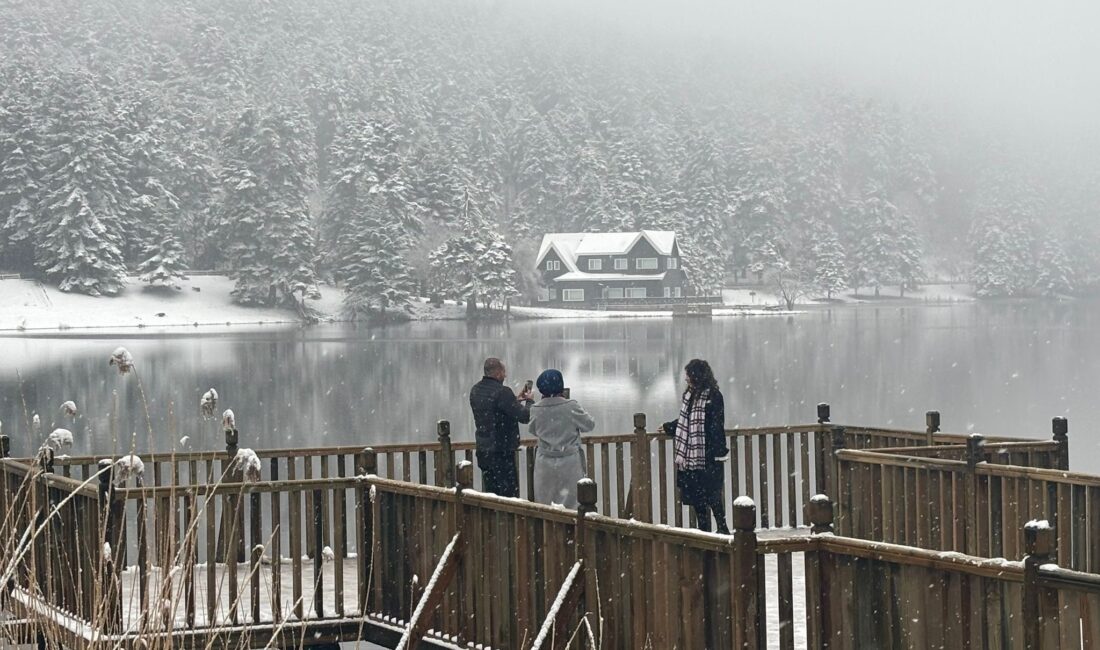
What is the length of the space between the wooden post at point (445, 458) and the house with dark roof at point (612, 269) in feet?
360

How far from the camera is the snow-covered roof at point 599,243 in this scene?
123 m

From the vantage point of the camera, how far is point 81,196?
302ft

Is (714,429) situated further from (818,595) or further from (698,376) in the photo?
(818,595)

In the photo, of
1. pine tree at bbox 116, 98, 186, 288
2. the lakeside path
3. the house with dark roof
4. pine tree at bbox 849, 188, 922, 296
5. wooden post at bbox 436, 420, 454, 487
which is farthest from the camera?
pine tree at bbox 849, 188, 922, 296

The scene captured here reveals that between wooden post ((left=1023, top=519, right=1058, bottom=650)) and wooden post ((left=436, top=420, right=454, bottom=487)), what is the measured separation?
6727mm

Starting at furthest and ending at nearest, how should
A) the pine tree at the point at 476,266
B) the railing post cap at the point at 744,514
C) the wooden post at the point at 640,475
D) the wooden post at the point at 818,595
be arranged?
the pine tree at the point at 476,266 → the wooden post at the point at 640,475 → the wooden post at the point at 818,595 → the railing post cap at the point at 744,514

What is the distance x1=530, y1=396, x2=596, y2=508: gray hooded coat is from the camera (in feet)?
33.5

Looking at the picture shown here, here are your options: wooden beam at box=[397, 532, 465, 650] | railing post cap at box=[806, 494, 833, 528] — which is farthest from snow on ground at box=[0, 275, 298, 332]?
railing post cap at box=[806, 494, 833, 528]

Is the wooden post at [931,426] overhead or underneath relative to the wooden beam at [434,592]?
overhead

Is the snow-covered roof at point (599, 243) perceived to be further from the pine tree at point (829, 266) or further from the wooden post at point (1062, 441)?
the wooden post at point (1062, 441)

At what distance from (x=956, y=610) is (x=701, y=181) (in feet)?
477

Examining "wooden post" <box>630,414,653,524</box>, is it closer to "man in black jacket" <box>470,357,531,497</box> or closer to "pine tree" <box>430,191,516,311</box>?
"man in black jacket" <box>470,357,531,497</box>

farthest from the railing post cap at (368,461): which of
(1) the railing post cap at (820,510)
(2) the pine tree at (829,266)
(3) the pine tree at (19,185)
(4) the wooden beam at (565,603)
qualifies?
(2) the pine tree at (829,266)

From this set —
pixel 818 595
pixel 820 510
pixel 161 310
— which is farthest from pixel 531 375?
pixel 820 510
